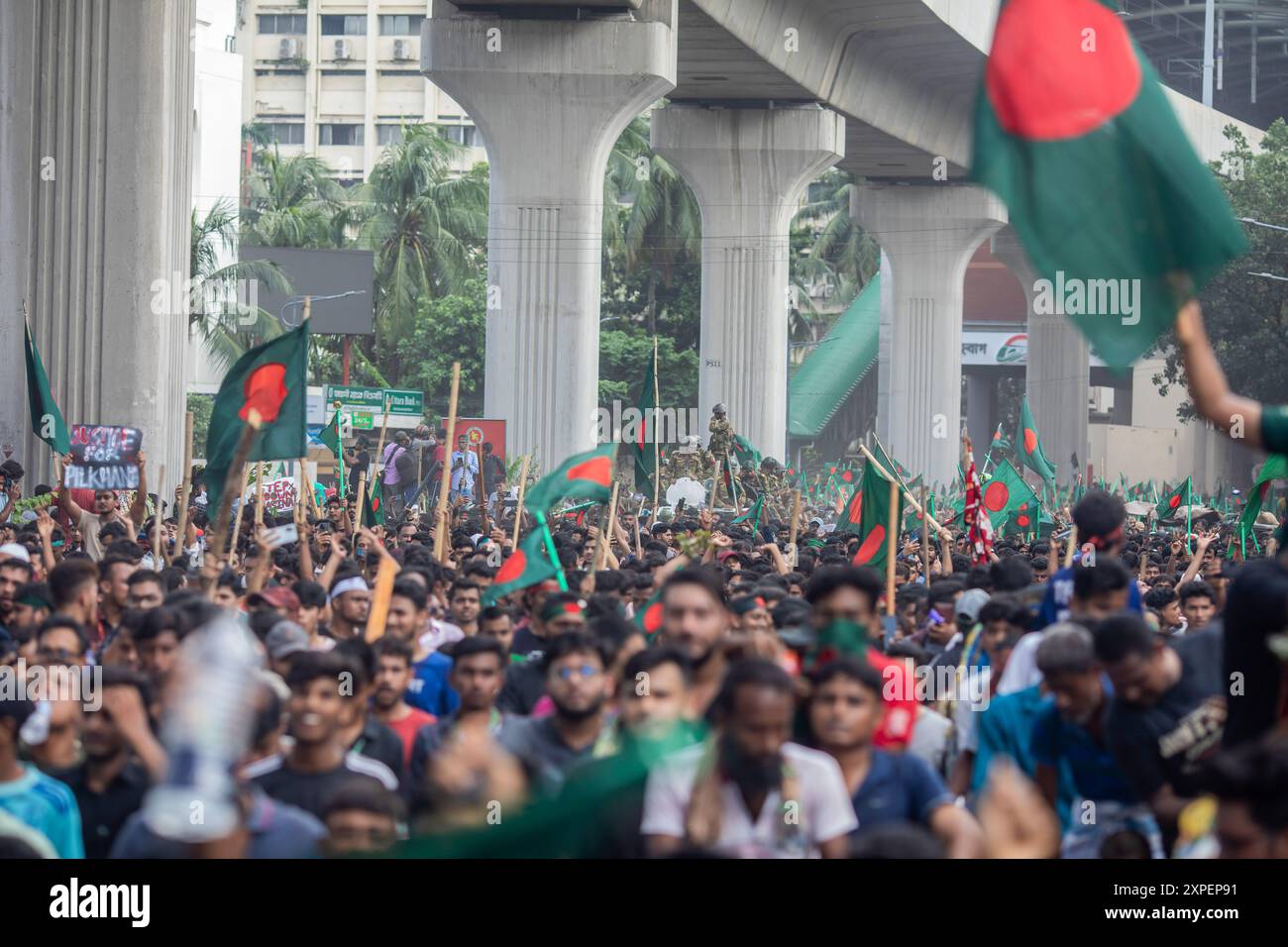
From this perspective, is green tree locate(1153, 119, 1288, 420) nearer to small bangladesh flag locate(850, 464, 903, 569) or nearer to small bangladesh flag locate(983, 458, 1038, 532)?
small bangladesh flag locate(983, 458, 1038, 532)

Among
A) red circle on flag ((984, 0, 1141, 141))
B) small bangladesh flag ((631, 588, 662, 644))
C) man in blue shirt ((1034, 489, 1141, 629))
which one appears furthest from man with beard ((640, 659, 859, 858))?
small bangladesh flag ((631, 588, 662, 644))

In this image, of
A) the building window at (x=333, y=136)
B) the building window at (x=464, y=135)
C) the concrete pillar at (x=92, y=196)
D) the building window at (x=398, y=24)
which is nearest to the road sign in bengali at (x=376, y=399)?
the concrete pillar at (x=92, y=196)

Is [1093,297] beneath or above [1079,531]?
above

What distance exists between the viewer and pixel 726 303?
1273 inches

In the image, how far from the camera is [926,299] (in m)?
41.5

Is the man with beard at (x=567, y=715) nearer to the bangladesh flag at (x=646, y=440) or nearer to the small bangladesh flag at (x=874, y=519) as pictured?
the small bangladesh flag at (x=874, y=519)

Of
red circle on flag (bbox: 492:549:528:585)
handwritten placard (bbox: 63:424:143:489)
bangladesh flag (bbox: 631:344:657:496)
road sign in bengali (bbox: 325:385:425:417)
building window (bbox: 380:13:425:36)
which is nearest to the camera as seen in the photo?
red circle on flag (bbox: 492:549:528:585)

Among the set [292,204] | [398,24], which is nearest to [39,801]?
[292,204]

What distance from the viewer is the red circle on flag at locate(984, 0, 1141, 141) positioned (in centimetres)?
570

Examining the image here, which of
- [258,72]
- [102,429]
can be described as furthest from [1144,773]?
[258,72]

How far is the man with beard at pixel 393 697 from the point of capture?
6.64 m

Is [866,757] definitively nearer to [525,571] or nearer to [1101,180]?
[1101,180]
